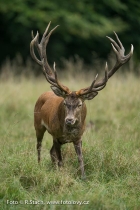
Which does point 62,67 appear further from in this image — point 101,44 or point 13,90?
point 13,90

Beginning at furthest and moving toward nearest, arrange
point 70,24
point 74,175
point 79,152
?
point 70,24 → point 79,152 → point 74,175

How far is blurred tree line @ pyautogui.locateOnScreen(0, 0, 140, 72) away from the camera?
18.9 metres

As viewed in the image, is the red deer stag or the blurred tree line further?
the blurred tree line

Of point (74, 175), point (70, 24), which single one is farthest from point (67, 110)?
point (70, 24)

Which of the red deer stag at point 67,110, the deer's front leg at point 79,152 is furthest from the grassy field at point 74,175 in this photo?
the red deer stag at point 67,110

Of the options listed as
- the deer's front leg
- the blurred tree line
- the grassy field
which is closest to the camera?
the grassy field

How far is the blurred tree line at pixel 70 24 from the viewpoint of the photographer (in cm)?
1891

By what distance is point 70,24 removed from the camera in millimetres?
18969

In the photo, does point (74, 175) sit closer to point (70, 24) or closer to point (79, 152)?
point (79, 152)

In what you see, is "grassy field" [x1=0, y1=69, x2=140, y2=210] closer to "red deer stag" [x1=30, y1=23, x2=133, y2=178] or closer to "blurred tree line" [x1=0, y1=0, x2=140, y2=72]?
"red deer stag" [x1=30, y1=23, x2=133, y2=178]

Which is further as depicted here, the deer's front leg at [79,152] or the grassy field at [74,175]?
the deer's front leg at [79,152]

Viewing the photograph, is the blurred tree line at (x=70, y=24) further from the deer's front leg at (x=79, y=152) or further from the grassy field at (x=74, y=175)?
the deer's front leg at (x=79, y=152)

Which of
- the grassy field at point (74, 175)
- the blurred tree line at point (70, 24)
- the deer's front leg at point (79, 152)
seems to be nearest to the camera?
the grassy field at point (74, 175)

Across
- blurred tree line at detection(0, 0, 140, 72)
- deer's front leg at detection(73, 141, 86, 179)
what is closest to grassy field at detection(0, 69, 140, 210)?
deer's front leg at detection(73, 141, 86, 179)
